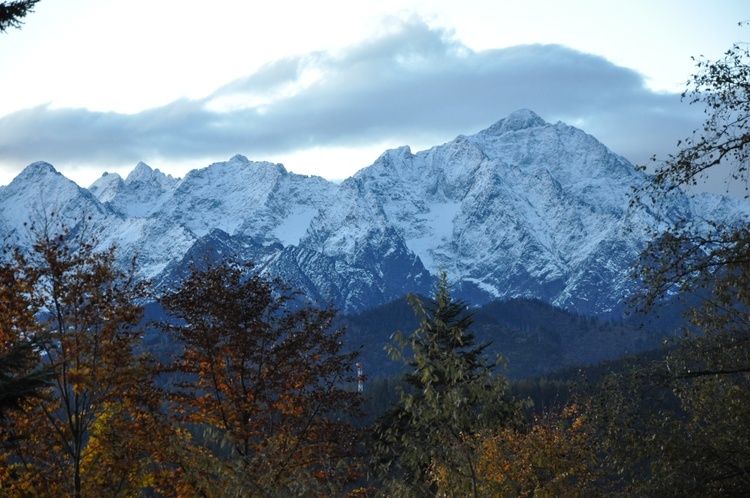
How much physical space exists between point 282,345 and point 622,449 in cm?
1496

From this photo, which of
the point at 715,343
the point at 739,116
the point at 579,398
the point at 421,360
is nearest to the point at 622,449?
the point at 579,398

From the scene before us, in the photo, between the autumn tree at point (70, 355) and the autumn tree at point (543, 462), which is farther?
the autumn tree at point (543, 462)

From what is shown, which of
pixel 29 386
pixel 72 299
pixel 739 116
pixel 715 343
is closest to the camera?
pixel 29 386

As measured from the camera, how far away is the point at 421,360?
54.7 ft

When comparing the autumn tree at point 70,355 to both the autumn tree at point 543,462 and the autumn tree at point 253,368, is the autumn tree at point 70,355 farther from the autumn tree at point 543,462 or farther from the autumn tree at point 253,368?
the autumn tree at point 543,462

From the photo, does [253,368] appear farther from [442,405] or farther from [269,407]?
[442,405]

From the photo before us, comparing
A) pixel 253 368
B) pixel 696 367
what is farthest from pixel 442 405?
pixel 253 368

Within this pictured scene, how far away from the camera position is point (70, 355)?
2205cm

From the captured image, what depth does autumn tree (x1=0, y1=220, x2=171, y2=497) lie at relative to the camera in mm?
21578

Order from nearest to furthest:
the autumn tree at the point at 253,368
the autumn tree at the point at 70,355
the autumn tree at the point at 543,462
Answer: the autumn tree at the point at 70,355
the autumn tree at the point at 253,368
the autumn tree at the point at 543,462

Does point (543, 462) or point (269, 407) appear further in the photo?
point (269, 407)

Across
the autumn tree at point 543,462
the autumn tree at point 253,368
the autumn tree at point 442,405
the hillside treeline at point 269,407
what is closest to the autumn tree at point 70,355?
the hillside treeline at point 269,407

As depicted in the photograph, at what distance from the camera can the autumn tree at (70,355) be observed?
70.8ft

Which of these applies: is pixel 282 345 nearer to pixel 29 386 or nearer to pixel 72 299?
pixel 72 299
